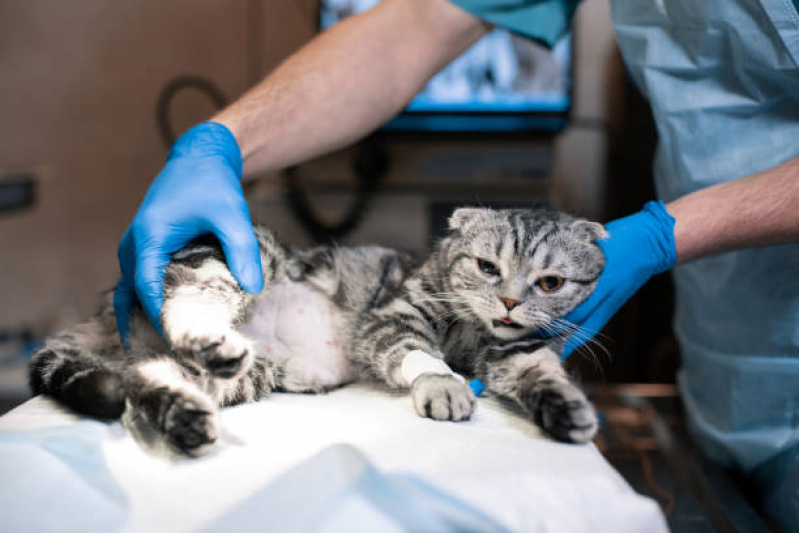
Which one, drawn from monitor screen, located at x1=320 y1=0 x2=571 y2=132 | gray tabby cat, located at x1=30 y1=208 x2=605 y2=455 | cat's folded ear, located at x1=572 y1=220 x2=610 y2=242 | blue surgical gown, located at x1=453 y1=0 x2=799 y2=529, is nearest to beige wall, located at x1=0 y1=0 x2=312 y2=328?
monitor screen, located at x1=320 y1=0 x2=571 y2=132

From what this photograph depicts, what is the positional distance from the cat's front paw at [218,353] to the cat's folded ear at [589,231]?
2.20ft

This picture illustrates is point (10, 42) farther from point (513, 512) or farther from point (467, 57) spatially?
point (513, 512)

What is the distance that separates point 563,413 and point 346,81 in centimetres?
89

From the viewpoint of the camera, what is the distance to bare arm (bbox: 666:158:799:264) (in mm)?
Answer: 959

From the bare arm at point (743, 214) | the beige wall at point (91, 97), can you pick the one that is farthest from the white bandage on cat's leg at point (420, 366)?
the beige wall at point (91, 97)

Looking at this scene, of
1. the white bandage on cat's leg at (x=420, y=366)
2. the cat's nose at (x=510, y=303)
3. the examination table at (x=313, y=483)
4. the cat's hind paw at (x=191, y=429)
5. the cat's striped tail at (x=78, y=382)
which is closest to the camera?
the examination table at (x=313, y=483)

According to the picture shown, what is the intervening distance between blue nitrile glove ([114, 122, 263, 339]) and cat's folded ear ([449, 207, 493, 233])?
0.43m

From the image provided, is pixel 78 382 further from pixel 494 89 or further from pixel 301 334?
pixel 494 89

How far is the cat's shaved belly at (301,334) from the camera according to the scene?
113cm

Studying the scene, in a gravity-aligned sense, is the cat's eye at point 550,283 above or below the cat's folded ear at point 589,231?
below

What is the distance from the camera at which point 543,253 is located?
3.63ft

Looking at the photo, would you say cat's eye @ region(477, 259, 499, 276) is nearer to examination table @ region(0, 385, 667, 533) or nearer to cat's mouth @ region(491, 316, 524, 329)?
cat's mouth @ region(491, 316, 524, 329)

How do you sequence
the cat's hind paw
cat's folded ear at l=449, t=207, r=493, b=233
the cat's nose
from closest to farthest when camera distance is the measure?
the cat's hind paw < the cat's nose < cat's folded ear at l=449, t=207, r=493, b=233

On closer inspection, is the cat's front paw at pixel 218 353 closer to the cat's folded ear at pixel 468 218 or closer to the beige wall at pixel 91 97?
the cat's folded ear at pixel 468 218
